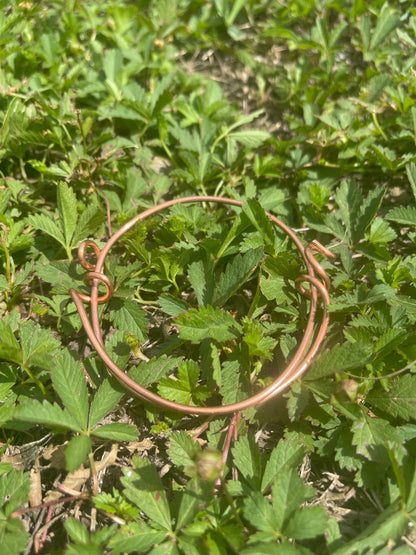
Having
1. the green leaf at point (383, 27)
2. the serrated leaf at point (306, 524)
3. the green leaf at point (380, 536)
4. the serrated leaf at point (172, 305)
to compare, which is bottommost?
the green leaf at point (380, 536)

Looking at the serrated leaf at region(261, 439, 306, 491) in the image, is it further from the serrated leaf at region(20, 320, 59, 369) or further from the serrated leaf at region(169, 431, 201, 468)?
the serrated leaf at region(20, 320, 59, 369)

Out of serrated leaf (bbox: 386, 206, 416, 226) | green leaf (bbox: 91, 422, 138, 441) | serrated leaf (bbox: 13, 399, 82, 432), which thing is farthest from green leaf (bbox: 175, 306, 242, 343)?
serrated leaf (bbox: 386, 206, 416, 226)

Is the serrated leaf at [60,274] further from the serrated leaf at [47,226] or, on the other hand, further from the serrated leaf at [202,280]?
the serrated leaf at [202,280]

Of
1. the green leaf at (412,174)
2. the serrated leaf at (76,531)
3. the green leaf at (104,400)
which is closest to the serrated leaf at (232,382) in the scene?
the green leaf at (104,400)

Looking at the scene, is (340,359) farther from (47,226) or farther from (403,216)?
(47,226)

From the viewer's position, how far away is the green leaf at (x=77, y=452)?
59.4 inches

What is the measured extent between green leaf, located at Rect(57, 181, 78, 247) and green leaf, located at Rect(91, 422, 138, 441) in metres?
0.88

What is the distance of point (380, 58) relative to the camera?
293cm

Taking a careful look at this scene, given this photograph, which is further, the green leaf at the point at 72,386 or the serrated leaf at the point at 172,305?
the serrated leaf at the point at 172,305

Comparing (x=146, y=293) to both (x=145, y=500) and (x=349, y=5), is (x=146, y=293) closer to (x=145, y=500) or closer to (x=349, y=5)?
(x=145, y=500)

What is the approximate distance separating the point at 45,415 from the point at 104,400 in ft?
0.68

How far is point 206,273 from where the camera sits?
1990 millimetres

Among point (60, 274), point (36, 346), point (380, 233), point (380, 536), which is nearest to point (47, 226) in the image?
point (60, 274)

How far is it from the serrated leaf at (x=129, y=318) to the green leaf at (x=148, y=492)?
1.66ft
